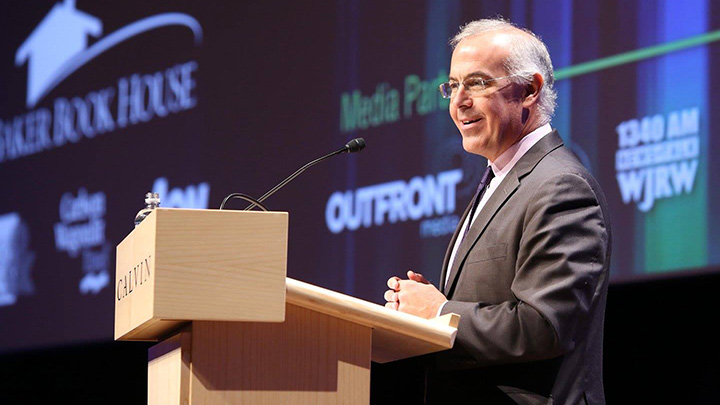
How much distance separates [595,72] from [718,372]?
1.17m

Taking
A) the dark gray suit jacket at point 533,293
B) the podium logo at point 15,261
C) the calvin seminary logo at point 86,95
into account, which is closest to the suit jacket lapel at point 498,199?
the dark gray suit jacket at point 533,293

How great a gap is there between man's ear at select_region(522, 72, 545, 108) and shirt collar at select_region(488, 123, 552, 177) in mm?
73

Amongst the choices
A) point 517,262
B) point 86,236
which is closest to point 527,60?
point 517,262

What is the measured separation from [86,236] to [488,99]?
140 inches

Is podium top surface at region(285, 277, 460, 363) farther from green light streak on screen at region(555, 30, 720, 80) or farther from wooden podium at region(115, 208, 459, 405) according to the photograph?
green light streak on screen at region(555, 30, 720, 80)

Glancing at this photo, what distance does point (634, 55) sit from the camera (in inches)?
143

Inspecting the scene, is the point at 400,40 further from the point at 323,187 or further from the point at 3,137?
the point at 3,137

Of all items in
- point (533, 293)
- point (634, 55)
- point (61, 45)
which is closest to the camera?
point (533, 293)

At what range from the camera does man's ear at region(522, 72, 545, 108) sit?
2619 mm

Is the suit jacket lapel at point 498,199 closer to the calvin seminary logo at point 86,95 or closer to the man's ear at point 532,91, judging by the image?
the man's ear at point 532,91

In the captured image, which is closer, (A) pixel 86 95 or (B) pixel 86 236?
(B) pixel 86 236

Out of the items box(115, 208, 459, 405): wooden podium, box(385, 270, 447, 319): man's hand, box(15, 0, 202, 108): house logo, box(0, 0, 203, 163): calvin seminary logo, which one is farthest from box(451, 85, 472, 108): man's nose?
box(15, 0, 202, 108): house logo

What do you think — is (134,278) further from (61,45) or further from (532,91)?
(61,45)

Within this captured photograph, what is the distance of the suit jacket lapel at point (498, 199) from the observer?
7.90ft
